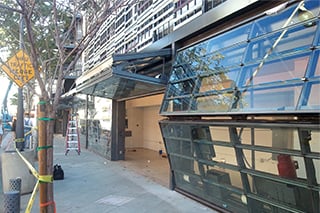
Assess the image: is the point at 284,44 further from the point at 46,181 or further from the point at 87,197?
the point at 87,197

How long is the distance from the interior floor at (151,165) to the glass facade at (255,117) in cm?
244

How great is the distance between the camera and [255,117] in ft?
16.4

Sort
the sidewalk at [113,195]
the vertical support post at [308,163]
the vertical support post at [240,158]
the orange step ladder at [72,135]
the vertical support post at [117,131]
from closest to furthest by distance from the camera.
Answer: the vertical support post at [308,163] < the vertical support post at [240,158] < the sidewalk at [113,195] < the vertical support post at [117,131] < the orange step ladder at [72,135]

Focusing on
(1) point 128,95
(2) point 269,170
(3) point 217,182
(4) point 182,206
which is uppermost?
(1) point 128,95

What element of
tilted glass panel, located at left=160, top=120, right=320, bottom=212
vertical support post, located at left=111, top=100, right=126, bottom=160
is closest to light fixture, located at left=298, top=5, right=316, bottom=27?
tilted glass panel, located at left=160, top=120, right=320, bottom=212

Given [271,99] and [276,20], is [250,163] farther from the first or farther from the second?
[276,20]

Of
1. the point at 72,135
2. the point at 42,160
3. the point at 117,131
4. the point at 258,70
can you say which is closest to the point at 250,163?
the point at 258,70

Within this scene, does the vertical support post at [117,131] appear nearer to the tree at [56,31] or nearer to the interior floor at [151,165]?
the interior floor at [151,165]

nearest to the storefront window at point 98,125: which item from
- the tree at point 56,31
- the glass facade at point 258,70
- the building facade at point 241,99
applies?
the building facade at point 241,99

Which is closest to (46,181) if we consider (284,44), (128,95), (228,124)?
(228,124)

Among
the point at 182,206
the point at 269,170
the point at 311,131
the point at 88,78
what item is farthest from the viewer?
the point at 88,78

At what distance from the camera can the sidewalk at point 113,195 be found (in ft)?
21.6

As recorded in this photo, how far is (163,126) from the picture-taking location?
7.80 meters

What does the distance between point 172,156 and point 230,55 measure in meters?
2.97
